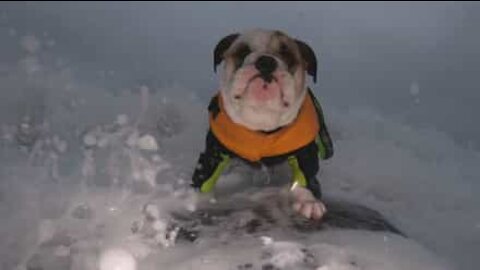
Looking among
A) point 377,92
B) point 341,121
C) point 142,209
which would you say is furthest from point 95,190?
point 377,92

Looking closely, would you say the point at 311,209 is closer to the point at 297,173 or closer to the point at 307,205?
the point at 307,205

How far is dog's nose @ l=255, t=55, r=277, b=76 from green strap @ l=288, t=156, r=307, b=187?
37 centimetres

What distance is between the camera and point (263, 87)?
2.42 meters

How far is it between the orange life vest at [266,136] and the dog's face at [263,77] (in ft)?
0.12

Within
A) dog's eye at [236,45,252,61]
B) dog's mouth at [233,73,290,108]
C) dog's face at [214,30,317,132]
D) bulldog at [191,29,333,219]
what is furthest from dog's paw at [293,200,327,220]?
dog's eye at [236,45,252,61]

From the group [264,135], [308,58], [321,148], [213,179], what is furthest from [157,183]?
[308,58]

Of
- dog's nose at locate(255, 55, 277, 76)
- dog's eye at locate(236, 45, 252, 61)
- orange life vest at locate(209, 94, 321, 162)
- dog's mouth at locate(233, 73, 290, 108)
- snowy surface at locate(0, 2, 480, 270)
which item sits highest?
dog's eye at locate(236, 45, 252, 61)

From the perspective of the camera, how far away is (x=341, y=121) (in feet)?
11.9

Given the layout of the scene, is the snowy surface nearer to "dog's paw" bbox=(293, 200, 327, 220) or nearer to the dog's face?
"dog's paw" bbox=(293, 200, 327, 220)

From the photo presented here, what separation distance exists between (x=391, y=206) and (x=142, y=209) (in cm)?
91

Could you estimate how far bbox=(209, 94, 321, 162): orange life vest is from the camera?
2.58 meters

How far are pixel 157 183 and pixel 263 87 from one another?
0.66 metres

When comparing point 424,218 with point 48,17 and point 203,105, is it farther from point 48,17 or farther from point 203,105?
point 48,17

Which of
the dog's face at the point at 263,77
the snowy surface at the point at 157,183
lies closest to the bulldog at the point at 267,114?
the dog's face at the point at 263,77
